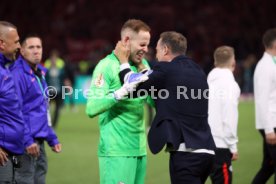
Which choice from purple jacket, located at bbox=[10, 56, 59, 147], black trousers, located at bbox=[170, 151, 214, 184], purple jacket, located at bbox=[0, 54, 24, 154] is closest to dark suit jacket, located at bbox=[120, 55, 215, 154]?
black trousers, located at bbox=[170, 151, 214, 184]

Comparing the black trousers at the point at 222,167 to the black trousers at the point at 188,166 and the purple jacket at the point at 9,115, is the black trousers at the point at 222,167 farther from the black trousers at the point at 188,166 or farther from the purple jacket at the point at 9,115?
the purple jacket at the point at 9,115

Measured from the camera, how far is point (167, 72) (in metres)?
7.49

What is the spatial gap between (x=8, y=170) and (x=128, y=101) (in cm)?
143

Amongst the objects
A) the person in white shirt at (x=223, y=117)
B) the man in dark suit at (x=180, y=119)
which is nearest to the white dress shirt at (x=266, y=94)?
the person in white shirt at (x=223, y=117)

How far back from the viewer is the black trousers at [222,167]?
997 centimetres

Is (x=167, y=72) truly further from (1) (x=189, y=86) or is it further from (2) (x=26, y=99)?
(2) (x=26, y=99)

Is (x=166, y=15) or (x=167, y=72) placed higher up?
(x=166, y=15)

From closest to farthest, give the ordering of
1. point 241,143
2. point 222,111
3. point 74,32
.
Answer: point 222,111 < point 241,143 < point 74,32

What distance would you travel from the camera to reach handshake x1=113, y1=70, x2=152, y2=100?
743 centimetres

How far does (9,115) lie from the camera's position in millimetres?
7363

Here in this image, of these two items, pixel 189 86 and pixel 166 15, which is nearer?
pixel 189 86

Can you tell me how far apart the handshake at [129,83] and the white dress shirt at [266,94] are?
3060 millimetres

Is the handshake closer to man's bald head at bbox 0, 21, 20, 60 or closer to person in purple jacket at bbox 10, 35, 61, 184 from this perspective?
man's bald head at bbox 0, 21, 20, 60

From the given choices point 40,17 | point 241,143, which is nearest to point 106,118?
point 241,143
